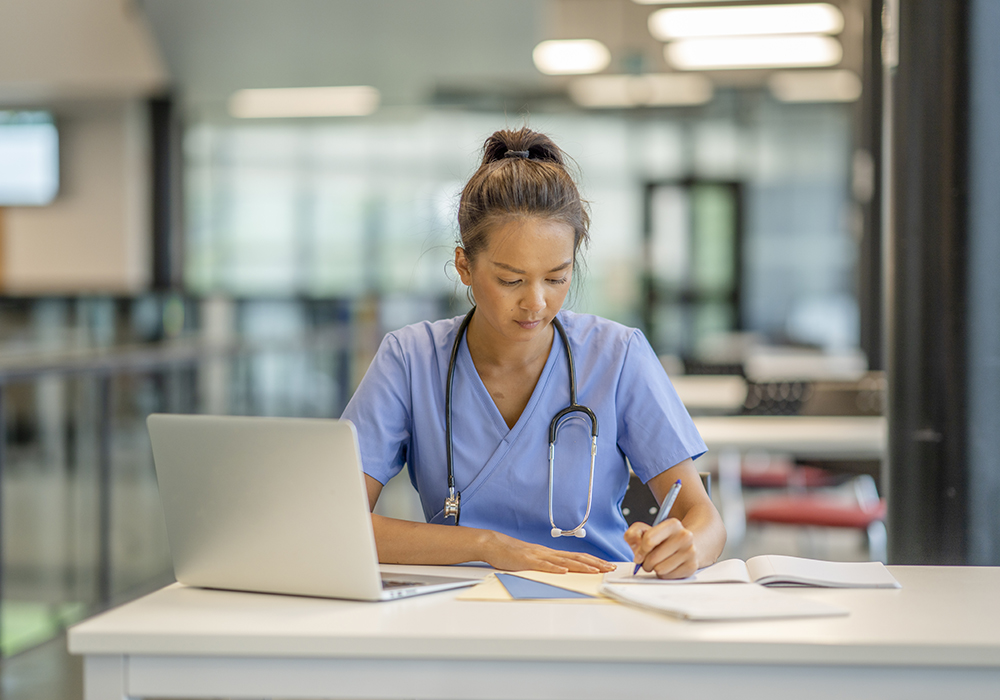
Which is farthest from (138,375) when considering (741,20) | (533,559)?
(533,559)

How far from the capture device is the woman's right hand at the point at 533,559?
1.37m

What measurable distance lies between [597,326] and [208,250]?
8.79 m

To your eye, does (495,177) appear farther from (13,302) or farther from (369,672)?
(13,302)

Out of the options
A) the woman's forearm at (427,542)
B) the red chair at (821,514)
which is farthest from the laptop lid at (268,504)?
the red chair at (821,514)

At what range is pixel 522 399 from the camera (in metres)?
1.64

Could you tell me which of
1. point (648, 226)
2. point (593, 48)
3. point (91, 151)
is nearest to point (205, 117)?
point (91, 151)

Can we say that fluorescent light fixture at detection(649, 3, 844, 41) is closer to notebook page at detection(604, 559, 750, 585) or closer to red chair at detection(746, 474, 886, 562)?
red chair at detection(746, 474, 886, 562)

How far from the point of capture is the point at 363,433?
5.25 ft

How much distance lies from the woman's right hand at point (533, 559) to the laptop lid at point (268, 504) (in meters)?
0.27

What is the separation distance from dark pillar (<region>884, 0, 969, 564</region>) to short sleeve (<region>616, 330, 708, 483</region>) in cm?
58

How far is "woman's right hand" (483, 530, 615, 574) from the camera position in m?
1.37

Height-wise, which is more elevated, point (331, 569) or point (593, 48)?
point (593, 48)

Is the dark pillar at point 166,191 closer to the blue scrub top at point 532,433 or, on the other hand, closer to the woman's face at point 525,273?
the blue scrub top at point 532,433

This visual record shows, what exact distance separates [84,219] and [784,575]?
361 inches
